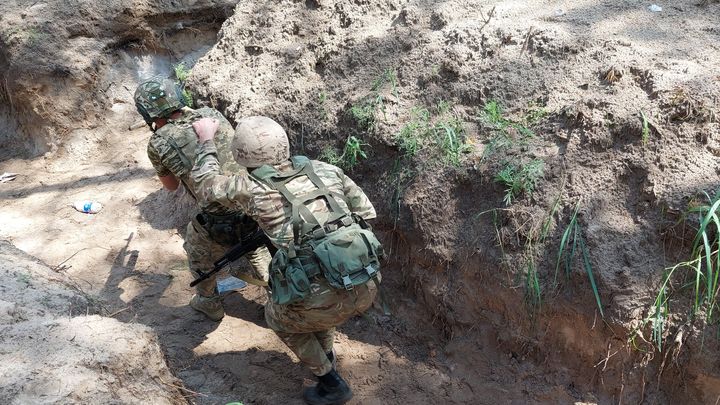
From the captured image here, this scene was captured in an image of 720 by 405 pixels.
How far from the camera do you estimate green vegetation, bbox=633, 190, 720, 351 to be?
326cm

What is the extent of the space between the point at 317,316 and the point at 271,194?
0.81 metres

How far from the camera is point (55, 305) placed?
3209 mm

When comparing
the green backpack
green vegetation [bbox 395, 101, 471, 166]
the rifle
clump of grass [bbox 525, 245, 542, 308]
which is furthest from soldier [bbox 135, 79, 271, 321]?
clump of grass [bbox 525, 245, 542, 308]

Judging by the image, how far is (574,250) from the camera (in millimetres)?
3699

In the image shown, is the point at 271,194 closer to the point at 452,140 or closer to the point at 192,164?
the point at 192,164

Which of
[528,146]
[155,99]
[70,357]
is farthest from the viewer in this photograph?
[155,99]

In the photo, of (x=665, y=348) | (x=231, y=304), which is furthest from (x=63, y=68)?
(x=665, y=348)

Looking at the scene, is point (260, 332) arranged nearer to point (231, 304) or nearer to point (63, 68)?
point (231, 304)

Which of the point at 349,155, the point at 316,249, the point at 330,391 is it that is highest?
the point at 316,249

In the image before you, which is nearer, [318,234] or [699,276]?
[699,276]

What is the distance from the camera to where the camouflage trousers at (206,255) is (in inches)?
179

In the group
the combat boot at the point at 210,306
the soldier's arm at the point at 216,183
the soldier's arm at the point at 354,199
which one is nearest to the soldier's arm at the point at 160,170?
the soldier's arm at the point at 216,183

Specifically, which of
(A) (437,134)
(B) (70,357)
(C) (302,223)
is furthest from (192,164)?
(B) (70,357)

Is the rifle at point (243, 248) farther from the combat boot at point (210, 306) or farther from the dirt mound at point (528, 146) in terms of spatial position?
the dirt mound at point (528, 146)
